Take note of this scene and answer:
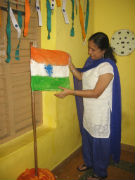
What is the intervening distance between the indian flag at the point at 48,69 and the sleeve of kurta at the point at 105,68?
32cm

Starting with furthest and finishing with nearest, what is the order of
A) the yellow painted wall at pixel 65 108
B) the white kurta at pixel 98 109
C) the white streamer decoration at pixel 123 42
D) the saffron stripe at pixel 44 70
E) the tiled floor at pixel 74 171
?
the white streamer decoration at pixel 123 42 < the tiled floor at pixel 74 171 < the white kurta at pixel 98 109 < the yellow painted wall at pixel 65 108 < the saffron stripe at pixel 44 70

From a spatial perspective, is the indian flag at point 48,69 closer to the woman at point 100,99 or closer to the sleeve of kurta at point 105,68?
the woman at point 100,99

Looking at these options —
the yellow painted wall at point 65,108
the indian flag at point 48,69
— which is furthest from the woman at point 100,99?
the yellow painted wall at point 65,108

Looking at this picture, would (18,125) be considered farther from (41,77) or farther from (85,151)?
(85,151)

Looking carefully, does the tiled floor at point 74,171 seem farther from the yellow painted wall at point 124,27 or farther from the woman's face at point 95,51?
the woman's face at point 95,51

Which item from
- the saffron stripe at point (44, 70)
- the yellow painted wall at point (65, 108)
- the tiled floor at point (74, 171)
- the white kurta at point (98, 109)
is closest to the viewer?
the saffron stripe at point (44, 70)

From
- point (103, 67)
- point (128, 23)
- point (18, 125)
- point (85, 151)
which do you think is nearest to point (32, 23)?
point (103, 67)

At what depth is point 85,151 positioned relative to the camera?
2.01m

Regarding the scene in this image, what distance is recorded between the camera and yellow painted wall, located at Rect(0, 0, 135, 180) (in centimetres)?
156

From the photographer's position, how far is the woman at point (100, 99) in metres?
1.62

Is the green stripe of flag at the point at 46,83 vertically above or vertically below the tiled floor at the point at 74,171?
above

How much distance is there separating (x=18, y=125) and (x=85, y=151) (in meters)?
0.84

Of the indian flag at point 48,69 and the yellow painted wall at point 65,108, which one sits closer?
the indian flag at point 48,69

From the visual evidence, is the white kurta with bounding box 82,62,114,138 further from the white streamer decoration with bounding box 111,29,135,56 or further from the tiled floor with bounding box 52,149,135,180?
the white streamer decoration with bounding box 111,29,135,56
